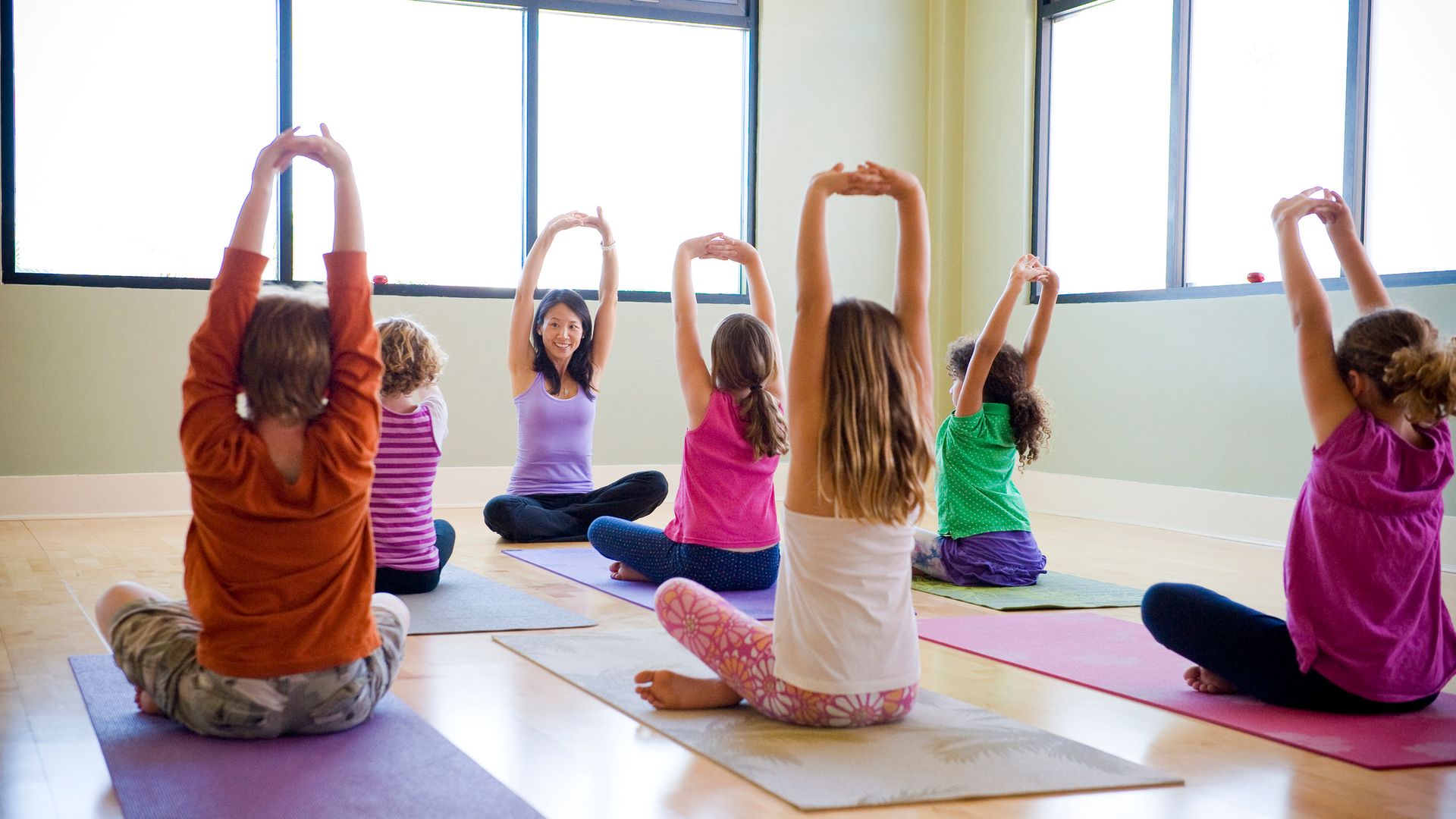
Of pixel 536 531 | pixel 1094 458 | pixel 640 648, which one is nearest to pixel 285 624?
pixel 640 648

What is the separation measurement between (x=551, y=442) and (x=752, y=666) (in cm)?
262

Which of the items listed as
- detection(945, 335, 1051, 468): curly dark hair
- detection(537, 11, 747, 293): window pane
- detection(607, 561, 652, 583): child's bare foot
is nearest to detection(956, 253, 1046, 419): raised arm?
detection(945, 335, 1051, 468): curly dark hair

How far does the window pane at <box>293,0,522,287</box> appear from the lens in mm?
5703

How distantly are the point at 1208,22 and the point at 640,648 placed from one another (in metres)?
4.01

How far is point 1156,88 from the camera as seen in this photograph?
18.5ft

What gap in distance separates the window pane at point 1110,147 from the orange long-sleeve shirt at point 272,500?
440cm

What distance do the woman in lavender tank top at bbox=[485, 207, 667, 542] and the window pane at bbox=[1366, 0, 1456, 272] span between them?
266 cm

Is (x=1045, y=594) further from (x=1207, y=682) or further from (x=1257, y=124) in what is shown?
(x=1257, y=124)

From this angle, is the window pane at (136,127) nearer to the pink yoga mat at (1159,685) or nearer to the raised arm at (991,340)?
the raised arm at (991,340)

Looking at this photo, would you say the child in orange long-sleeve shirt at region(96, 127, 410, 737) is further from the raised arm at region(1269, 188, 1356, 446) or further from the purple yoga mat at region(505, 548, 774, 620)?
the raised arm at region(1269, 188, 1356, 446)

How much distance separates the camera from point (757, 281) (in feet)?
10.5

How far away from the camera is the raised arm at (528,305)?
3.85 metres

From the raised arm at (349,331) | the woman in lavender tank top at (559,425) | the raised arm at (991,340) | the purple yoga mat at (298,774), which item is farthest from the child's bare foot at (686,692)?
the woman in lavender tank top at (559,425)

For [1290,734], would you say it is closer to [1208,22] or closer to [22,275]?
[1208,22]
